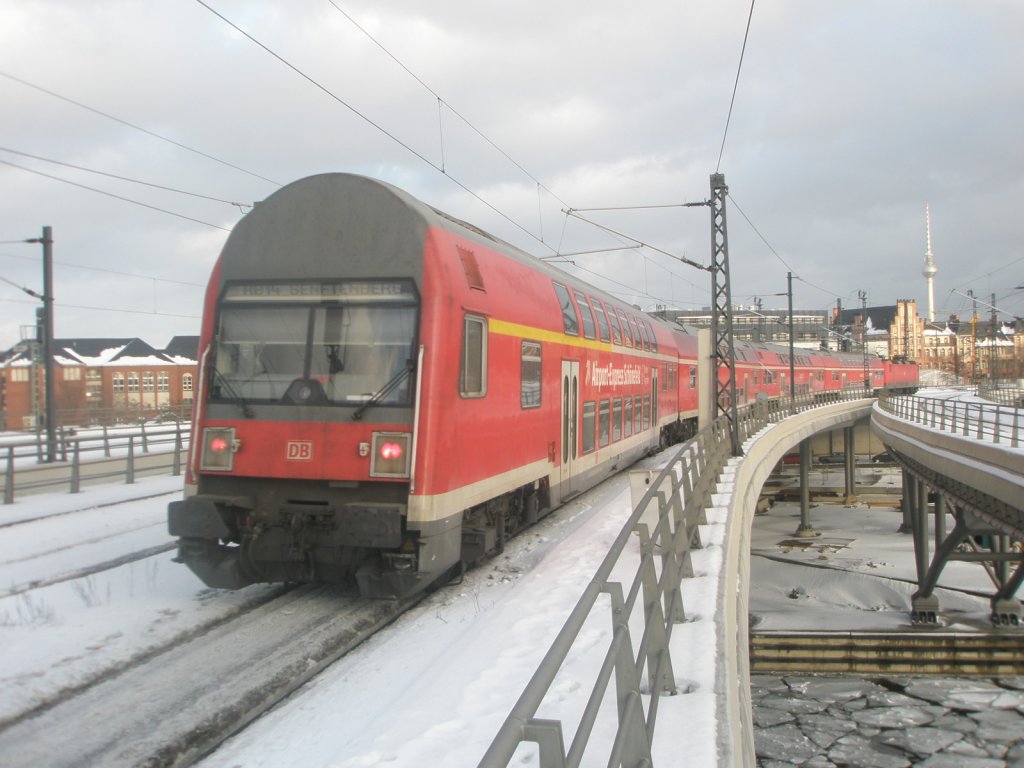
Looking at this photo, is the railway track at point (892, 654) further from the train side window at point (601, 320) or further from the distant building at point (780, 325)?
the distant building at point (780, 325)

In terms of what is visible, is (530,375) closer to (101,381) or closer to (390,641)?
(390,641)

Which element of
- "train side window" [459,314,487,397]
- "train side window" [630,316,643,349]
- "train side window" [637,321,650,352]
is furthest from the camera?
"train side window" [637,321,650,352]

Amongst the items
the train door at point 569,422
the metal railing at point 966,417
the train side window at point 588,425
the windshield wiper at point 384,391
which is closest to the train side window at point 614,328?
the train side window at point 588,425

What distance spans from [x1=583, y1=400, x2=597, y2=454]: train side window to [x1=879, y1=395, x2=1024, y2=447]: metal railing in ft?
34.1

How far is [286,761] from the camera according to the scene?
4.88 m

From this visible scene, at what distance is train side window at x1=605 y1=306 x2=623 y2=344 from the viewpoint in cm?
1548

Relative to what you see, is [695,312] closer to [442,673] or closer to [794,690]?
[794,690]

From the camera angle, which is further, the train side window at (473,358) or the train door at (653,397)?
the train door at (653,397)

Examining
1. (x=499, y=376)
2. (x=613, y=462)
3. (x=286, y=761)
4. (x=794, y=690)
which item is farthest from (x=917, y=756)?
(x=286, y=761)

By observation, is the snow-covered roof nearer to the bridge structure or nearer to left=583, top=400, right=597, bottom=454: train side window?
left=583, top=400, right=597, bottom=454: train side window

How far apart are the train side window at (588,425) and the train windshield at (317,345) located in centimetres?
571

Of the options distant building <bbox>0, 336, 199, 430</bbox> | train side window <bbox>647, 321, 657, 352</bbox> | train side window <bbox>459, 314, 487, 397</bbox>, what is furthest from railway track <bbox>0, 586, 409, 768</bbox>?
distant building <bbox>0, 336, 199, 430</bbox>

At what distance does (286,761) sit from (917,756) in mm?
17312

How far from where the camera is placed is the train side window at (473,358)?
819 cm
